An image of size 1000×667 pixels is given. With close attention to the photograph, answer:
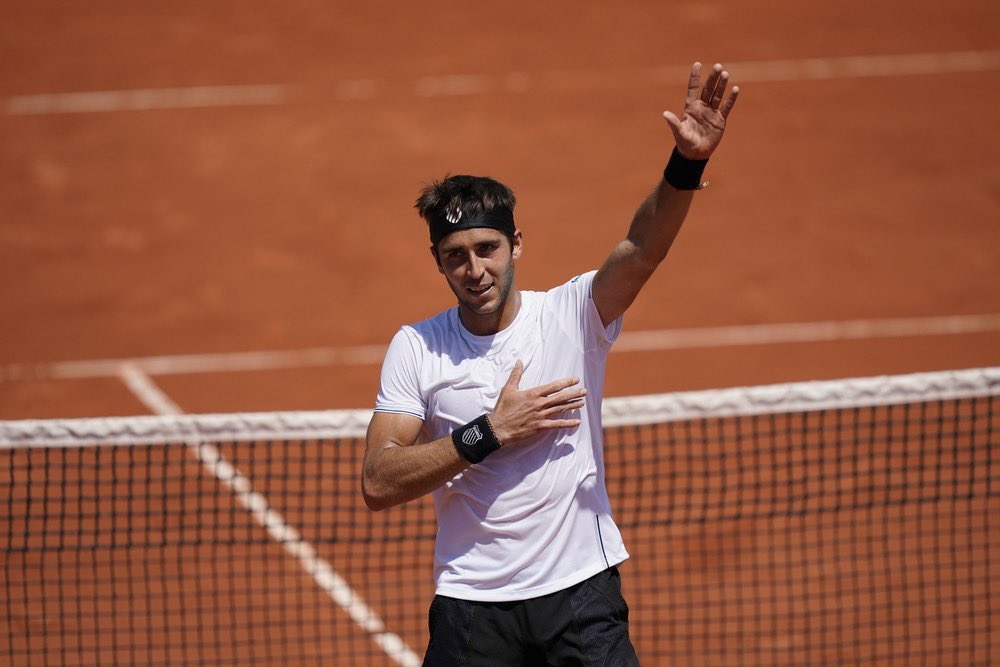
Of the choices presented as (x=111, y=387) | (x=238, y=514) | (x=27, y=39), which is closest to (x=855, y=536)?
(x=238, y=514)

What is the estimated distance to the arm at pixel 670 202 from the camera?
3.73m

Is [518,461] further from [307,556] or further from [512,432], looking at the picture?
[307,556]

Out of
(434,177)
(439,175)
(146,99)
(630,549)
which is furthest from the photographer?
(146,99)

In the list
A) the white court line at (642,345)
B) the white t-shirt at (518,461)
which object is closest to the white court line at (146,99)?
the white court line at (642,345)

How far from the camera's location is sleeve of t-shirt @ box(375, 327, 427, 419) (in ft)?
13.2

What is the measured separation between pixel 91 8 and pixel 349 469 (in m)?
11.9

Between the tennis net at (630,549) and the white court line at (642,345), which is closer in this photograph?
the tennis net at (630,549)

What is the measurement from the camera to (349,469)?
9.10m

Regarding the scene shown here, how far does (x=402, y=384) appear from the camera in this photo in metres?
4.06

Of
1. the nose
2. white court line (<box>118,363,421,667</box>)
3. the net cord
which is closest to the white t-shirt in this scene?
the nose

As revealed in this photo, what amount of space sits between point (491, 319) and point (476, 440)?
509mm

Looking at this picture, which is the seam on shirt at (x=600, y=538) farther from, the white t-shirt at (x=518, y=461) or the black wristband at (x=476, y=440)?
the black wristband at (x=476, y=440)

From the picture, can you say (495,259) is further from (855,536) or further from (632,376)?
(632,376)

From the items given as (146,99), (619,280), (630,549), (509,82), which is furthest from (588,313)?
(146,99)
